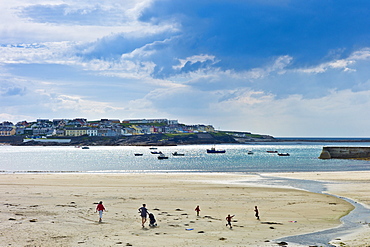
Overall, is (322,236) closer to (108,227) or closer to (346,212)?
(346,212)

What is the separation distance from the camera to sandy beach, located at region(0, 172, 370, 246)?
20.5m

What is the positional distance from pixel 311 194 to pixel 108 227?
23196mm

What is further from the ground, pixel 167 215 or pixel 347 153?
pixel 347 153

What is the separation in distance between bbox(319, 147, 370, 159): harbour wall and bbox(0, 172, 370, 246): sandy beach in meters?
A: 72.1

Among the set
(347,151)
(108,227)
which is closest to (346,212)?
(108,227)

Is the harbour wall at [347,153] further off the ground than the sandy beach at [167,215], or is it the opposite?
the harbour wall at [347,153]

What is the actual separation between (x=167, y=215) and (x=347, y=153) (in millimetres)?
95728

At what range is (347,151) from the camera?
11162 cm

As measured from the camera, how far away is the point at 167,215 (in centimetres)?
2708

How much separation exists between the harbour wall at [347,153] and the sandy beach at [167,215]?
236 ft

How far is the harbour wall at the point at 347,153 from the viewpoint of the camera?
360 ft

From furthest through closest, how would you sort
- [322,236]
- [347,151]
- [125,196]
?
[347,151] → [125,196] → [322,236]

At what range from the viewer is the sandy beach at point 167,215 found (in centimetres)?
2048

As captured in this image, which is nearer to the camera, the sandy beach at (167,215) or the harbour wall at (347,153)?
the sandy beach at (167,215)
